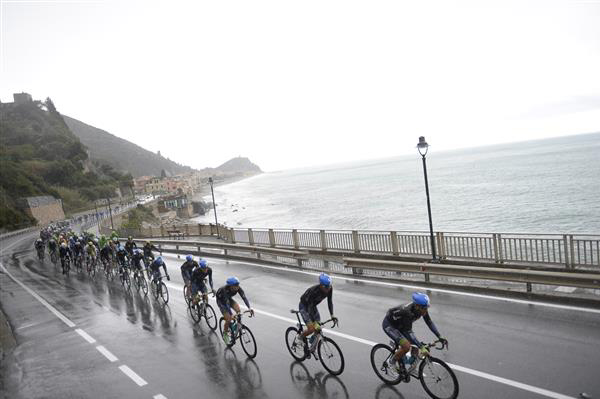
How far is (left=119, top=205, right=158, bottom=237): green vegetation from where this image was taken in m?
48.0

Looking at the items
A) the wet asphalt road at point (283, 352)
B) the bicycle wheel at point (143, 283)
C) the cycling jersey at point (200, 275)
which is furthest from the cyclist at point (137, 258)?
the cycling jersey at point (200, 275)

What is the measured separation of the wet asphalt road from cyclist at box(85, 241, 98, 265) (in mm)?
6732

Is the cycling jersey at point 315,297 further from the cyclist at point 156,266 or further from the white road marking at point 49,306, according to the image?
the white road marking at point 49,306

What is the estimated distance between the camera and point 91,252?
21312 mm

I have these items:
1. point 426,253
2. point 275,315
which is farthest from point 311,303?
point 426,253

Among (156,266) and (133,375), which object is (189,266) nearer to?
(156,266)

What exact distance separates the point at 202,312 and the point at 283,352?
326 cm

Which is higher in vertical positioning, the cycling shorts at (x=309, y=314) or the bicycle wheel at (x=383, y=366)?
the cycling shorts at (x=309, y=314)

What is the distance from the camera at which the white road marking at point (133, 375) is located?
333 inches

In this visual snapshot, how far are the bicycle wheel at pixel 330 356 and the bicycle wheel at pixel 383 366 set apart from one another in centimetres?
59

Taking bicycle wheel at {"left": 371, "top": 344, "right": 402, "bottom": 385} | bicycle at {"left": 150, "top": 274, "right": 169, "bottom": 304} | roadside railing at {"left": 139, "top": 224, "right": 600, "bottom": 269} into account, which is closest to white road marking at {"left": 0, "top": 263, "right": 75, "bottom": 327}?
bicycle at {"left": 150, "top": 274, "right": 169, "bottom": 304}

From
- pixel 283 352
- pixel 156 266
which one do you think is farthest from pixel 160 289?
pixel 283 352

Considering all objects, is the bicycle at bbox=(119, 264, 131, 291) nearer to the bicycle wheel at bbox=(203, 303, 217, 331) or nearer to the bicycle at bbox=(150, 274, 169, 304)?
the bicycle at bbox=(150, 274, 169, 304)

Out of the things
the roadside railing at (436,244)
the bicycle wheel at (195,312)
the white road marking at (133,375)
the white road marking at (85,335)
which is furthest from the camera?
the roadside railing at (436,244)
